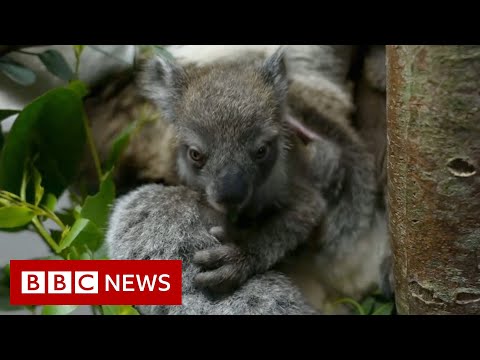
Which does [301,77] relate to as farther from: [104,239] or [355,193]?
[104,239]

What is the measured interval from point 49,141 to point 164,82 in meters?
0.44

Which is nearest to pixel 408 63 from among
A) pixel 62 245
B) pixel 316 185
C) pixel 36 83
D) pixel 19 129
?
pixel 316 185

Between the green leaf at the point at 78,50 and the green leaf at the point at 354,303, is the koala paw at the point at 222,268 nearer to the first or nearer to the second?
the green leaf at the point at 354,303

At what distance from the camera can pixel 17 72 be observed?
7.07 feet

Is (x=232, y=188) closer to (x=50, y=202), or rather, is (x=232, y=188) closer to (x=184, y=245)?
(x=184, y=245)

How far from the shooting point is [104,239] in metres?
1.96

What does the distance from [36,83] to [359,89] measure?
1.31 meters

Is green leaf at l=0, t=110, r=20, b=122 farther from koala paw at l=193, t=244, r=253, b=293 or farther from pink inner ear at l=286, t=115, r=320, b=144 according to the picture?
pink inner ear at l=286, t=115, r=320, b=144

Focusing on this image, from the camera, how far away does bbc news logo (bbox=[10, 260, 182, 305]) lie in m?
1.68

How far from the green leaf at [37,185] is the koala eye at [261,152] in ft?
2.26

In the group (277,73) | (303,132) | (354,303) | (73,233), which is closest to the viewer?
(73,233)

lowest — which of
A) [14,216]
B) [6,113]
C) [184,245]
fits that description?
[184,245]

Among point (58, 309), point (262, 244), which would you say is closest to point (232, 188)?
point (262, 244)

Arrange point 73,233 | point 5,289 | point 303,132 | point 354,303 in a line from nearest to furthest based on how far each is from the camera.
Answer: point 73,233, point 5,289, point 354,303, point 303,132
